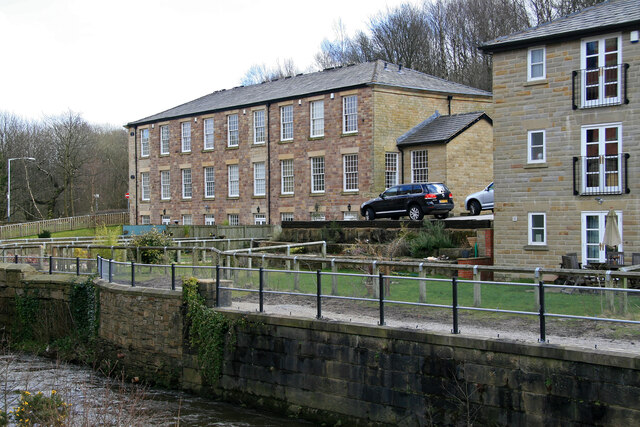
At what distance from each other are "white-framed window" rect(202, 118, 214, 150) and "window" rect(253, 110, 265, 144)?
4.59 meters

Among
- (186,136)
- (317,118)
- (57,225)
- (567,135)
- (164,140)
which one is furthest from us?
(57,225)

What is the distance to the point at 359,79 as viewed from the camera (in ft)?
133

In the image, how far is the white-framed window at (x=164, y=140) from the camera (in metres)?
52.9

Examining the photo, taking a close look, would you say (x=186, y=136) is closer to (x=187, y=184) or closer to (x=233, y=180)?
(x=187, y=184)

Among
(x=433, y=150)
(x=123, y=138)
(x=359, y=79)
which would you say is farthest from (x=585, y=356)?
(x=123, y=138)

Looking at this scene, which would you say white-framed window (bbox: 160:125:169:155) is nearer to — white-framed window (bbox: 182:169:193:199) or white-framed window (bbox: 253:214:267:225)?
white-framed window (bbox: 182:169:193:199)

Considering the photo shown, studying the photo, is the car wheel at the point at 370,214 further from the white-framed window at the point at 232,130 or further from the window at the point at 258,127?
the white-framed window at the point at 232,130

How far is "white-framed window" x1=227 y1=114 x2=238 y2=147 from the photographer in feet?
155

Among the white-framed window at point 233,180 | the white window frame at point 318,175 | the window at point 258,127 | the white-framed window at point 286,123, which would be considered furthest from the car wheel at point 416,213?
the white-framed window at point 233,180

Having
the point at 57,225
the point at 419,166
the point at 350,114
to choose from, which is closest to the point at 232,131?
the point at 350,114

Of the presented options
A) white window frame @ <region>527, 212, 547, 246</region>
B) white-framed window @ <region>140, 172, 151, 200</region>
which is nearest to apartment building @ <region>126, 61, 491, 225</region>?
white-framed window @ <region>140, 172, 151, 200</region>

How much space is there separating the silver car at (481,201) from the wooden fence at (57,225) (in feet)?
96.6

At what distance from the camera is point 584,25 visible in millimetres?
23656

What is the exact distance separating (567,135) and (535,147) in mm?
1175
